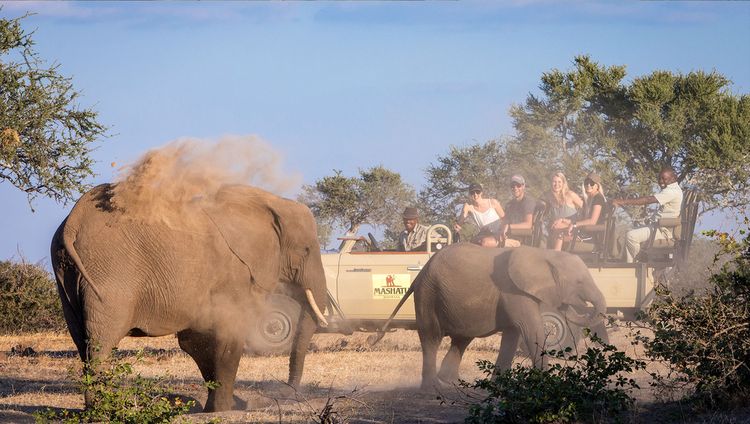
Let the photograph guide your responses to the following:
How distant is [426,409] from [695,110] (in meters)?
27.1

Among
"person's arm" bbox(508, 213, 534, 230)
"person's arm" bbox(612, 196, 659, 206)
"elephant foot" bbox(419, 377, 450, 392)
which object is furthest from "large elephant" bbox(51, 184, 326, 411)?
"person's arm" bbox(612, 196, 659, 206)

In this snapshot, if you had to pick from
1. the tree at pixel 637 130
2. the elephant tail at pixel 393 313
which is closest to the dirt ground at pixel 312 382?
the elephant tail at pixel 393 313

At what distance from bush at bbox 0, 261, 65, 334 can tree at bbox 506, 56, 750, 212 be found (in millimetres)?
17028

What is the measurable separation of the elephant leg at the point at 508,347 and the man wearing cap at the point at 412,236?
13.6 feet

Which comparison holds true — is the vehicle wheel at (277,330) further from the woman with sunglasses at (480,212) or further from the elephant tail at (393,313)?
the woman with sunglasses at (480,212)

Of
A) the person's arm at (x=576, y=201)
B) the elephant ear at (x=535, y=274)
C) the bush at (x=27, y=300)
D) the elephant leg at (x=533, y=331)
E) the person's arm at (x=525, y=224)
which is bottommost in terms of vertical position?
the bush at (x=27, y=300)

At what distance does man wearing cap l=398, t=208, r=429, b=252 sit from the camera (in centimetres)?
1631

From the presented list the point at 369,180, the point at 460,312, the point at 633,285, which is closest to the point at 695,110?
the point at 369,180

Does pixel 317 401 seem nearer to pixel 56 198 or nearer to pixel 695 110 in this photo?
pixel 56 198

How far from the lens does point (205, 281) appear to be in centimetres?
986

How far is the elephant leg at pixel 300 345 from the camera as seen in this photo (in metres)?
11.4

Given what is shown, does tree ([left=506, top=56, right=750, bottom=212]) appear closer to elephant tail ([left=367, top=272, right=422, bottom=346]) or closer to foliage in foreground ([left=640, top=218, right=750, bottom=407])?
elephant tail ([left=367, top=272, right=422, bottom=346])

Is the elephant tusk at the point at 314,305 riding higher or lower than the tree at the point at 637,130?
lower

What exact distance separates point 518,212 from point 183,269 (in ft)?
22.1
